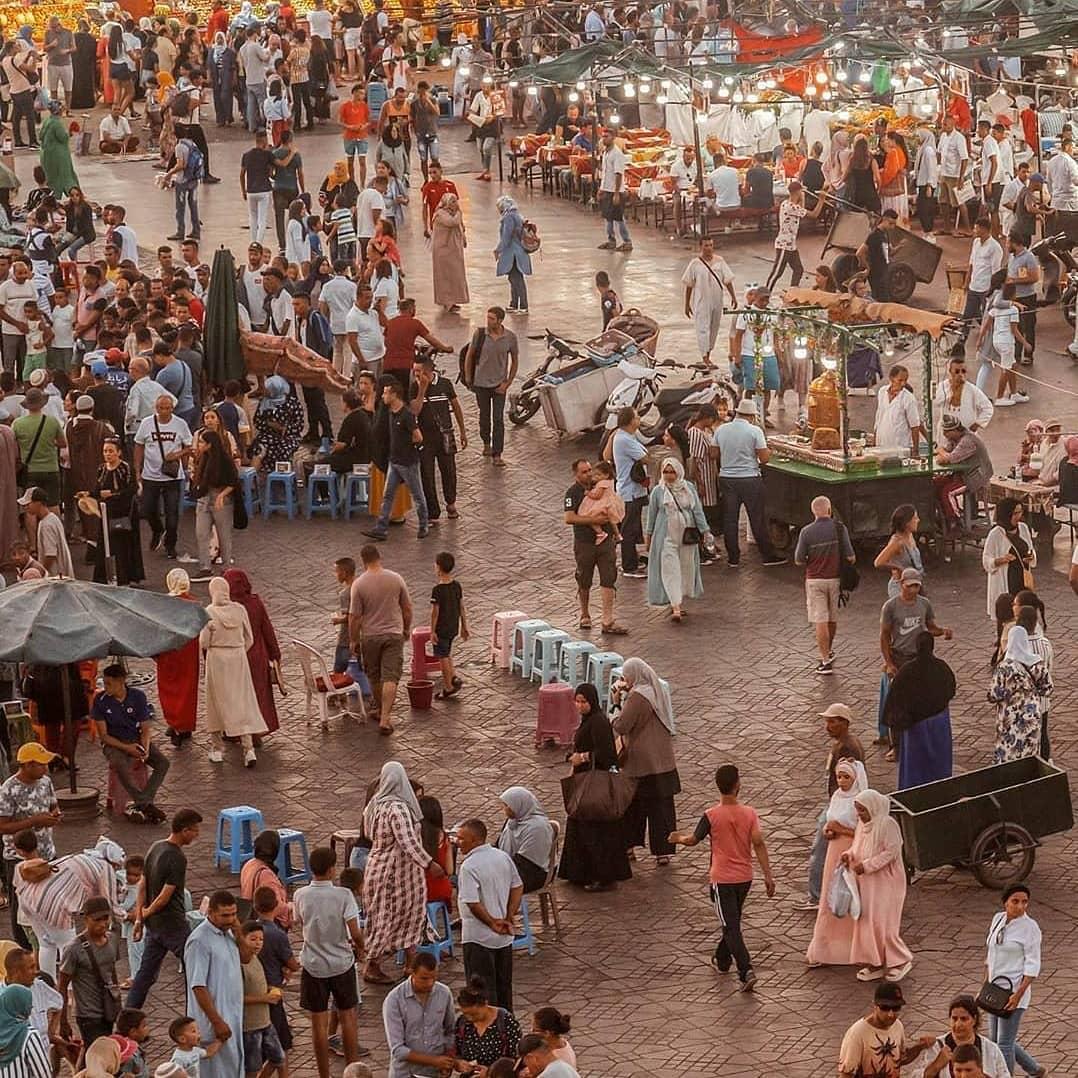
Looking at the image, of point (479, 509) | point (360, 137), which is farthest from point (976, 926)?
point (360, 137)

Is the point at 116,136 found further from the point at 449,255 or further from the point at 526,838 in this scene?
the point at 526,838

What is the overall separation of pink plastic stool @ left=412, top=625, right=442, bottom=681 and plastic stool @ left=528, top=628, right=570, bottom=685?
0.76 m

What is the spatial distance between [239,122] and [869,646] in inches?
1027

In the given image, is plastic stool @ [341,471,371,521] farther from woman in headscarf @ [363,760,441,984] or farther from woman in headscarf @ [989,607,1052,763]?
woman in headscarf @ [363,760,441,984]

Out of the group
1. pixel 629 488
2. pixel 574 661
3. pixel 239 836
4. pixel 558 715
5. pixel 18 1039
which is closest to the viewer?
pixel 18 1039

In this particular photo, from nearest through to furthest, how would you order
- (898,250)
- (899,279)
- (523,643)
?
1. (523,643)
2. (899,279)
3. (898,250)

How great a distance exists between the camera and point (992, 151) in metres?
33.0

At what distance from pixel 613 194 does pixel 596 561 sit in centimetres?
1484

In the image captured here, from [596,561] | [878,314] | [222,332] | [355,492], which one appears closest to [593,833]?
[596,561]

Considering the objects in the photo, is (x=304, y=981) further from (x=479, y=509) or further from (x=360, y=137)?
(x=360, y=137)

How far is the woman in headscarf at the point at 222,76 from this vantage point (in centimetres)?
4147

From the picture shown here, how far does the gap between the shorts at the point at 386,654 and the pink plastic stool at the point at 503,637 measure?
4.69 ft

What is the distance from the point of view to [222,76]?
4188 cm

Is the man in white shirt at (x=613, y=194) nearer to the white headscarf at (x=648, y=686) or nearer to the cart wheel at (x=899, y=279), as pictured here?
the cart wheel at (x=899, y=279)
